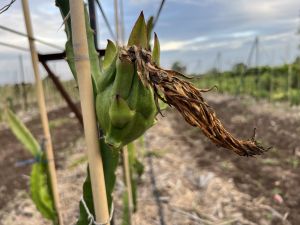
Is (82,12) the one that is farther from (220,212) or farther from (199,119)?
(220,212)

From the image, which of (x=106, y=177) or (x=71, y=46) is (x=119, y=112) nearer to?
(x=71, y=46)

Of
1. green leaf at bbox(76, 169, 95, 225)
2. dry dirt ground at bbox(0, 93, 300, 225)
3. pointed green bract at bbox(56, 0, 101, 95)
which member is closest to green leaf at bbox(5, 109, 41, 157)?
dry dirt ground at bbox(0, 93, 300, 225)

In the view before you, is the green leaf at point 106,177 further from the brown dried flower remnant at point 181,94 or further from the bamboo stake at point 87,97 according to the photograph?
the brown dried flower remnant at point 181,94

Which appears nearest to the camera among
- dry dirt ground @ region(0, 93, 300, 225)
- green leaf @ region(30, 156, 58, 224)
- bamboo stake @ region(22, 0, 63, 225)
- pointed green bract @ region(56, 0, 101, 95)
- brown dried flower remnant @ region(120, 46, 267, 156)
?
brown dried flower remnant @ region(120, 46, 267, 156)

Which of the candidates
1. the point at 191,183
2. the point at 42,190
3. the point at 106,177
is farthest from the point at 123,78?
the point at 191,183

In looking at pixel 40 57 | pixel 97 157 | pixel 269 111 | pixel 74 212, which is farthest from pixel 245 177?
pixel 269 111

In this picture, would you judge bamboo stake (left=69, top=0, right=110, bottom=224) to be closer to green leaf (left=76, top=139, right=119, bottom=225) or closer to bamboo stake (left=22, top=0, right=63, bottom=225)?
green leaf (left=76, top=139, right=119, bottom=225)
